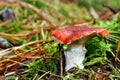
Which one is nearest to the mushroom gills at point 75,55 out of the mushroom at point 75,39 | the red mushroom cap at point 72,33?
the mushroom at point 75,39

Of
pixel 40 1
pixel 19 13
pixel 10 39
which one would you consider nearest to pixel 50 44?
pixel 10 39

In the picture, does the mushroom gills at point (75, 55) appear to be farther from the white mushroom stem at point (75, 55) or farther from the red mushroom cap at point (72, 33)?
the red mushroom cap at point (72, 33)

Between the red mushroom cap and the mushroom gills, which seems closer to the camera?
the red mushroom cap

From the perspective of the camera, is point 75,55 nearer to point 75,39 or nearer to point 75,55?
point 75,55

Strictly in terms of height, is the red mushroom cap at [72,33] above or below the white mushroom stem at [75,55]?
above

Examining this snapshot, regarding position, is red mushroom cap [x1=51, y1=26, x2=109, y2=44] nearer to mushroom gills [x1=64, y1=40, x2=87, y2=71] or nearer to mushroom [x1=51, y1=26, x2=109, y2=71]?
mushroom [x1=51, y1=26, x2=109, y2=71]

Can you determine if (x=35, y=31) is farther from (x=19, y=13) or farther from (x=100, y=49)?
(x=100, y=49)

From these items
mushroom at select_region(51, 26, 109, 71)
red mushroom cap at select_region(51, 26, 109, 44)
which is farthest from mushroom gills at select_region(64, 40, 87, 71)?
red mushroom cap at select_region(51, 26, 109, 44)

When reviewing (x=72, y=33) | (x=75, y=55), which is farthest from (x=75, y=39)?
(x=75, y=55)
